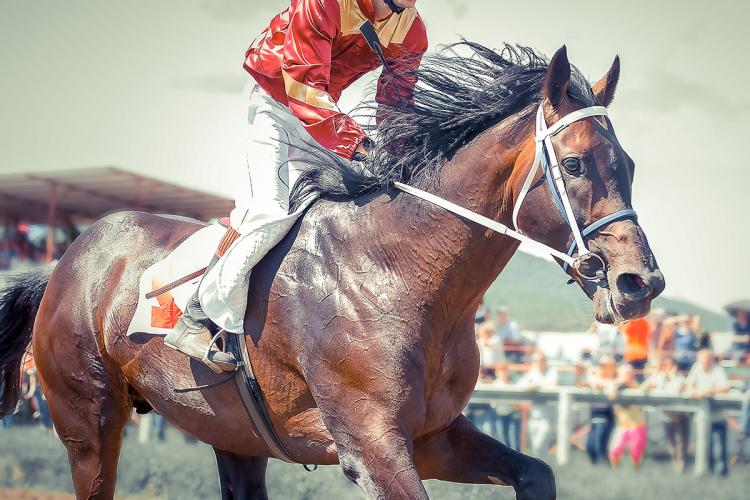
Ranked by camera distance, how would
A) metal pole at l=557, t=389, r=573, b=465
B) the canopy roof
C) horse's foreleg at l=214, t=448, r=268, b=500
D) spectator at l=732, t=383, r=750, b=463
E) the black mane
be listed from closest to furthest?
the black mane → horse's foreleg at l=214, t=448, r=268, b=500 → spectator at l=732, t=383, r=750, b=463 → metal pole at l=557, t=389, r=573, b=465 → the canopy roof

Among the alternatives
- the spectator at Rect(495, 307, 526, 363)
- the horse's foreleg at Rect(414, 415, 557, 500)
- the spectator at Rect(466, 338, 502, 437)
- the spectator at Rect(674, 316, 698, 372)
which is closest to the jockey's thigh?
the horse's foreleg at Rect(414, 415, 557, 500)

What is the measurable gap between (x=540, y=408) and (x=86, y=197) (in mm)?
9488

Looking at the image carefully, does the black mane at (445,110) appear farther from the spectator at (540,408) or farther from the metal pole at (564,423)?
the spectator at (540,408)

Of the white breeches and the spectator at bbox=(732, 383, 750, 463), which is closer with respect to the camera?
the white breeches

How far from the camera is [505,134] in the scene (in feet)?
11.3

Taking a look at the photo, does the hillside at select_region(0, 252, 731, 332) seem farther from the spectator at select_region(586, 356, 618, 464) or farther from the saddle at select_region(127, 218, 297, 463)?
the saddle at select_region(127, 218, 297, 463)

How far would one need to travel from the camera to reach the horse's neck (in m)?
3.41

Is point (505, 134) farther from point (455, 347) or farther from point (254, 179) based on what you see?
point (254, 179)

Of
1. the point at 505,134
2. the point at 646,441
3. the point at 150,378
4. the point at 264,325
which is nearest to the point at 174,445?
the point at 646,441

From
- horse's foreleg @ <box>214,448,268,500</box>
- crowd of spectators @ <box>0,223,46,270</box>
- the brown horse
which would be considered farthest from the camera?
crowd of spectators @ <box>0,223,46,270</box>

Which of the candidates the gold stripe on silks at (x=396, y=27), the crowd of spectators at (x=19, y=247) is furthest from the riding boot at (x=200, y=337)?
the crowd of spectators at (x=19, y=247)

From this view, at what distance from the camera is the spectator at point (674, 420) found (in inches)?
315

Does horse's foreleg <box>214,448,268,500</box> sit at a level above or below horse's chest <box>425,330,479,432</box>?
below

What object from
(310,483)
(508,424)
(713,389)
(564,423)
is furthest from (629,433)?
(310,483)
